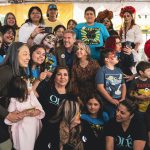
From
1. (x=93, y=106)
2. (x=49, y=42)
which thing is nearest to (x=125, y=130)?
(x=93, y=106)

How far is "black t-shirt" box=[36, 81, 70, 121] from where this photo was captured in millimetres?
3658

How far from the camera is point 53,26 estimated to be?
5.38m

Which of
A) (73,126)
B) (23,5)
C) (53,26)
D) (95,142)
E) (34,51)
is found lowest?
(95,142)

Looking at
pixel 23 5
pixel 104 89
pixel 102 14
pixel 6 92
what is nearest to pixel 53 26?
pixel 102 14

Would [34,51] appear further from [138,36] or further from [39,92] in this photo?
[138,36]

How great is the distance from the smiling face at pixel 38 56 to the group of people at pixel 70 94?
0.03 ft

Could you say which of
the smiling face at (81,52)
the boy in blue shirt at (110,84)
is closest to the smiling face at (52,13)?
the smiling face at (81,52)

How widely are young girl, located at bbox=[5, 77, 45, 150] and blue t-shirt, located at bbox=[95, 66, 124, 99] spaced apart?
3.10 ft

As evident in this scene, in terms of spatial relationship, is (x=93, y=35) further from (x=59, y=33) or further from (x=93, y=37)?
(x=59, y=33)

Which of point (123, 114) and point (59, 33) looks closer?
point (123, 114)

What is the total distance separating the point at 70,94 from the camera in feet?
12.5

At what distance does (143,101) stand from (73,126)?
1.18 m

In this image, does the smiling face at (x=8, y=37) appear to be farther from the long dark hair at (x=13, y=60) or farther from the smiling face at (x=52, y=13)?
the long dark hair at (x=13, y=60)

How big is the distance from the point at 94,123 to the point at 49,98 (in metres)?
0.56
